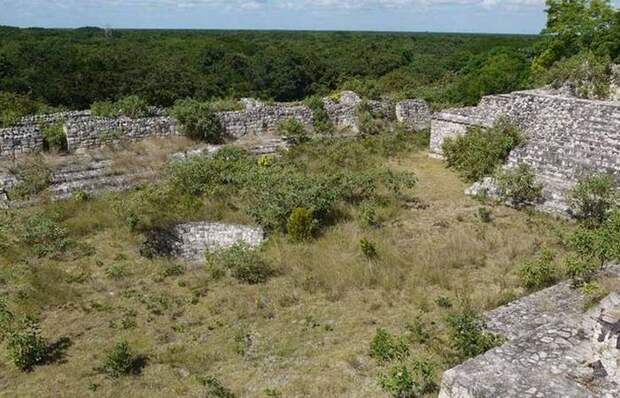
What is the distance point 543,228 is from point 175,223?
24.4ft

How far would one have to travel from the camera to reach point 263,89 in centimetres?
4669

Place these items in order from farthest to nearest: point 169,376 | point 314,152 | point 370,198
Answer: point 314,152
point 370,198
point 169,376

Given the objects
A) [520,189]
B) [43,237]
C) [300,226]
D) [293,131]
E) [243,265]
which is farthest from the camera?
[293,131]

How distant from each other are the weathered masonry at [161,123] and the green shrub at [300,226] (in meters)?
6.85

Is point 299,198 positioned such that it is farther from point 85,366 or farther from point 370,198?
point 85,366

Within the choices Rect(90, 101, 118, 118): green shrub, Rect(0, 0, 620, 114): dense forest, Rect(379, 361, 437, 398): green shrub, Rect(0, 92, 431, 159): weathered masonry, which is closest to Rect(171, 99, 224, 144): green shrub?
Rect(0, 92, 431, 159): weathered masonry

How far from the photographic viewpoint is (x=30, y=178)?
1250 cm

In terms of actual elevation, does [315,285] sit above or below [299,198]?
below

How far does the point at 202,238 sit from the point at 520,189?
7033mm

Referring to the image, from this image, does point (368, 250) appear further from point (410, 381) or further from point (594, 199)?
point (594, 199)

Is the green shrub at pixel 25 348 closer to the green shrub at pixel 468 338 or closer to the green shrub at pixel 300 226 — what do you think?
the green shrub at pixel 300 226

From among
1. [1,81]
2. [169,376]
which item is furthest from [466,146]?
[1,81]

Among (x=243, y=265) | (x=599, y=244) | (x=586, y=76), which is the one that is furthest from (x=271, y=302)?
(x=586, y=76)

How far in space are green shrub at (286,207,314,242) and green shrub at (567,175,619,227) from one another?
555 cm
